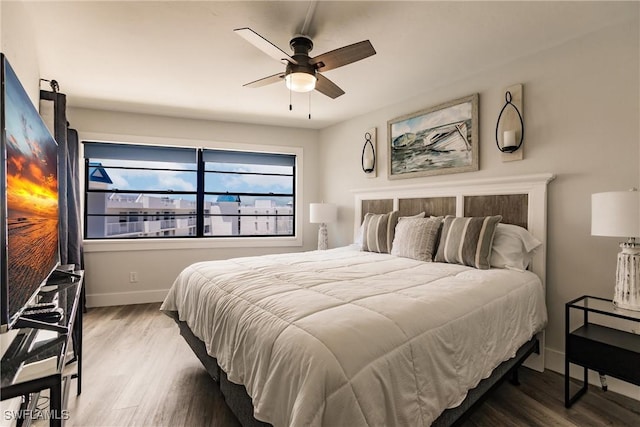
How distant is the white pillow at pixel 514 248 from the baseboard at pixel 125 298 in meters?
3.94

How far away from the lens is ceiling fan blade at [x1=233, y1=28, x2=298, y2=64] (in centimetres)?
172

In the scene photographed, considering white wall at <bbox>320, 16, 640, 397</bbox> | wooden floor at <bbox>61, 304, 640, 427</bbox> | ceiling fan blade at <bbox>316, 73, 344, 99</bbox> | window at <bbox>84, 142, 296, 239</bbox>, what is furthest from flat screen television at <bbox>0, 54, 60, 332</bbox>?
white wall at <bbox>320, 16, 640, 397</bbox>

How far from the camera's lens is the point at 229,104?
3832mm

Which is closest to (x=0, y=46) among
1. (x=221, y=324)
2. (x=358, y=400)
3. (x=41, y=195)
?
(x=41, y=195)

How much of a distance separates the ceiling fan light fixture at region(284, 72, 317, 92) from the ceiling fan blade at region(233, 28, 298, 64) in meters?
0.09

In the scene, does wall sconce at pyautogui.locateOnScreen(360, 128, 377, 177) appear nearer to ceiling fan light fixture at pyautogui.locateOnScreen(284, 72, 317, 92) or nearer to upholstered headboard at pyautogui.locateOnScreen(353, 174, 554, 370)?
upholstered headboard at pyautogui.locateOnScreen(353, 174, 554, 370)

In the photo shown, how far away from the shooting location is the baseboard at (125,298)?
3.96 m

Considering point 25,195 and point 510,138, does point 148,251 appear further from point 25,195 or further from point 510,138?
point 510,138

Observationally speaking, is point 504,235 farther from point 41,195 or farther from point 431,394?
point 41,195

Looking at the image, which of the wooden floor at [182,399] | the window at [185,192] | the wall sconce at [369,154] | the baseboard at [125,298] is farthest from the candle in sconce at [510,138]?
the baseboard at [125,298]

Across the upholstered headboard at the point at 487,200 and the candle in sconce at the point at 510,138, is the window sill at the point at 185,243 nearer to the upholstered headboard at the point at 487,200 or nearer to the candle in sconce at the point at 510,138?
the upholstered headboard at the point at 487,200

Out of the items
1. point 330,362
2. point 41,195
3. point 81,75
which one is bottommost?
point 330,362

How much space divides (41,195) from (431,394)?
194 centimetres

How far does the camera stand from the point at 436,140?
3.29 meters
